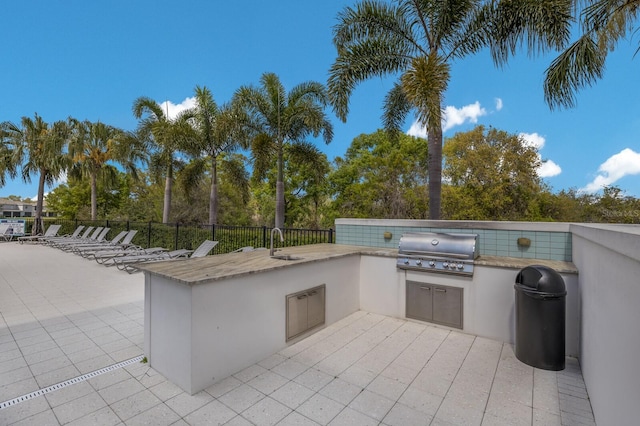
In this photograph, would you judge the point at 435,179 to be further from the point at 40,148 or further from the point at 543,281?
the point at 40,148

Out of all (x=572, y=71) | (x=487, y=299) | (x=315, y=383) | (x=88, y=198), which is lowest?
(x=315, y=383)

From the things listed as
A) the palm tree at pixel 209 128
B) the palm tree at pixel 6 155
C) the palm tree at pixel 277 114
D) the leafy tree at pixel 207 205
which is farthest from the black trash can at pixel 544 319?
the palm tree at pixel 6 155

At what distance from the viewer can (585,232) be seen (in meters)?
2.72

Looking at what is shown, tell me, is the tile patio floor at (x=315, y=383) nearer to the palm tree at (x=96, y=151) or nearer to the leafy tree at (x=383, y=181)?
the leafy tree at (x=383, y=181)

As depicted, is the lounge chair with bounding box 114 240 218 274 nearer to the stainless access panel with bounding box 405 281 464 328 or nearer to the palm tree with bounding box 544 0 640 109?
the stainless access panel with bounding box 405 281 464 328

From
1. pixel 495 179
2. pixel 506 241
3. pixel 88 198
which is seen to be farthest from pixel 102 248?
pixel 88 198

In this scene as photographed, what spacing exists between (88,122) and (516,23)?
20.8 meters

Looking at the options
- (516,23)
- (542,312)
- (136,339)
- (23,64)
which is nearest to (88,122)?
(23,64)

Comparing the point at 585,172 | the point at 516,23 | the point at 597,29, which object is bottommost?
the point at 585,172

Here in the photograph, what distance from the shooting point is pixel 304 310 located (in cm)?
368

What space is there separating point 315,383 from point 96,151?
19.8m

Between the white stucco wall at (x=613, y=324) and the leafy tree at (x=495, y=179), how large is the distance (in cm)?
1408

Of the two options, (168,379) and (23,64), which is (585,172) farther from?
(23,64)

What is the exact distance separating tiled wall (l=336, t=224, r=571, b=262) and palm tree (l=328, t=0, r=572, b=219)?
2.13 metres
